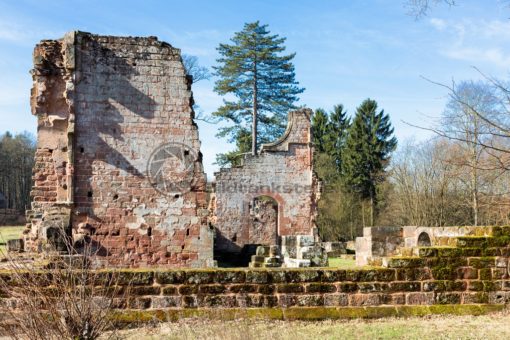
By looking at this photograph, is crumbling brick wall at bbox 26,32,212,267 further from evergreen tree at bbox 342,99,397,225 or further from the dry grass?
evergreen tree at bbox 342,99,397,225

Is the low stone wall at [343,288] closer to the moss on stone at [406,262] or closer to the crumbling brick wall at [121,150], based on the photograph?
the moss on stone at [406,262]

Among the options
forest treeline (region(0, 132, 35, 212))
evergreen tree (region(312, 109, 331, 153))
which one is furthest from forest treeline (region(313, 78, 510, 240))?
forest treeline (region(0, 132, 35, 212))

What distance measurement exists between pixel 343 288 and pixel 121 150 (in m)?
9.45

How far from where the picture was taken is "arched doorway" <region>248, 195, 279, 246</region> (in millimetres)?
26031

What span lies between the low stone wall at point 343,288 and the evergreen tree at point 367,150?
135ft

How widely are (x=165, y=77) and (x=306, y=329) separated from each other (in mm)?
10371

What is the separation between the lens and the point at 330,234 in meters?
42.3

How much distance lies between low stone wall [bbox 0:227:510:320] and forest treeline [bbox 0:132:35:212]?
61.1 meters

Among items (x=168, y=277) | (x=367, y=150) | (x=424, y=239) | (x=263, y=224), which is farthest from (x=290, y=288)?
(x=367, y=150)

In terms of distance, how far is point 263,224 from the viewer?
26.1m

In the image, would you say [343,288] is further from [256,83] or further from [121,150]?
[256,83]

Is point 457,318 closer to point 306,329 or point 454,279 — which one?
point 454,279

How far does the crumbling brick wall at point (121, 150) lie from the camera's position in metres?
15.1

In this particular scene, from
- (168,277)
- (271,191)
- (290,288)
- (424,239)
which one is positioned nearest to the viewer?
(168,277)
